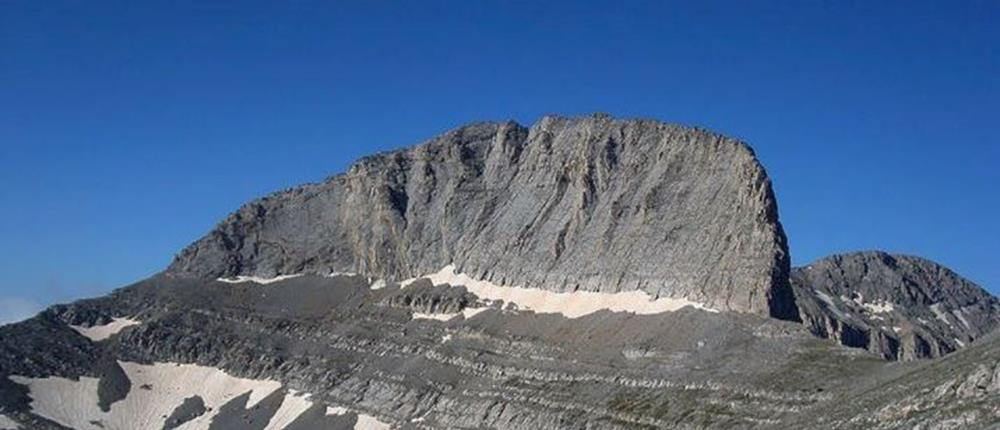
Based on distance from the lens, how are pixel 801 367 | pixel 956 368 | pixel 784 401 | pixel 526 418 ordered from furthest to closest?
pixel 526 418
pixel 801 367
pixel 784 401
pixel 956 368

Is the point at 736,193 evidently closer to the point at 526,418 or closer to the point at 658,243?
the point at 658,243

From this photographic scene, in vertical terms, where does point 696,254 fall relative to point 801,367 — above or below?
above

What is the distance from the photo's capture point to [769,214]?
607 ft

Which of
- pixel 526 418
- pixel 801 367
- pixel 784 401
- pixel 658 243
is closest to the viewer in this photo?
pixel 784 401

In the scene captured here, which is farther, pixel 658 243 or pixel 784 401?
pixel 658 243

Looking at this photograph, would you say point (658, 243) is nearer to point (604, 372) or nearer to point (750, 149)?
point (750, 149)

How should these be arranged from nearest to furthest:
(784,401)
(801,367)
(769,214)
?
(784,401)
(801,367)
(769,214)

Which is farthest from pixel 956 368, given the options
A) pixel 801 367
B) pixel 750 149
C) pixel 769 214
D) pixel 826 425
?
pixel 750 149

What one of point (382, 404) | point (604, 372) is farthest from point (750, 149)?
point (382, 404)

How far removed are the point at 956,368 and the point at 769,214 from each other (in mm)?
79096

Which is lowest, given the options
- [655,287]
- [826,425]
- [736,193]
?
[826,425]

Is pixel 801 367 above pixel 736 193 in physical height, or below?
below

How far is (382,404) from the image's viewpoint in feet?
626

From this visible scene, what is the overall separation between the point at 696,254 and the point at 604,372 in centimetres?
2985
